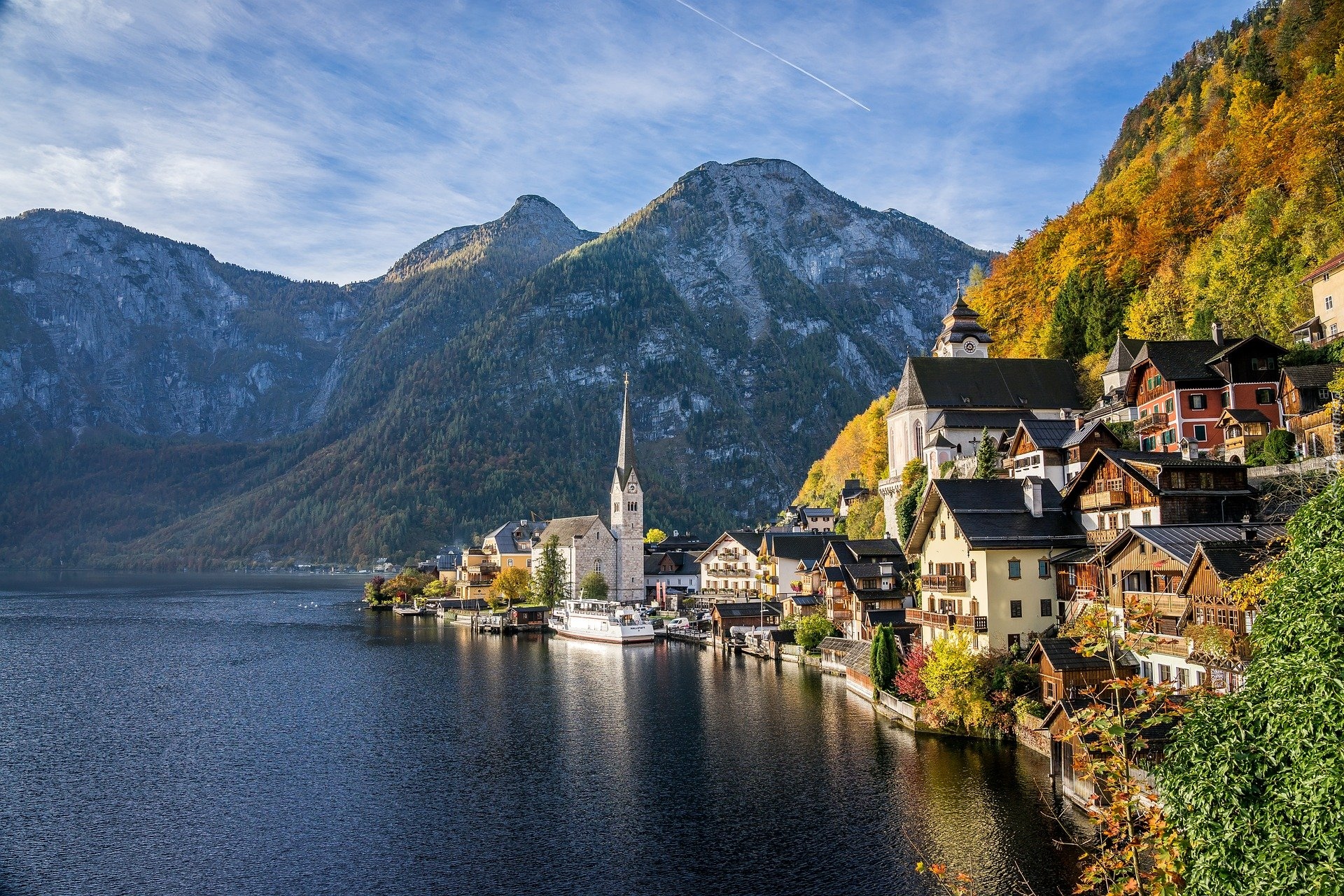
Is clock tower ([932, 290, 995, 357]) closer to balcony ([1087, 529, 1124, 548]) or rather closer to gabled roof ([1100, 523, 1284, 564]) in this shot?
balcony ([1087, 529, 1124, 548])

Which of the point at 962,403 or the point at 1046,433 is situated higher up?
the point at 962,403

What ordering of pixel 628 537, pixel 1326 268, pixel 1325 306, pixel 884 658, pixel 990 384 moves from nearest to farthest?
pixel 884 658, pixel 1326 268, pixel 1325 306, pixel 990 384, pixel 628 537

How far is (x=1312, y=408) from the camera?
49.1 meters

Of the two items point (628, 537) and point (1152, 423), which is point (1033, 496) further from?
point (628, 537)

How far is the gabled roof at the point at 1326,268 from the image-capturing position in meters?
51.6

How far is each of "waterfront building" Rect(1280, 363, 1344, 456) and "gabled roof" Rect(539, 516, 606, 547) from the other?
86386 mm

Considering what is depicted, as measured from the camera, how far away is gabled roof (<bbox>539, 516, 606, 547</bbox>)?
123 meters

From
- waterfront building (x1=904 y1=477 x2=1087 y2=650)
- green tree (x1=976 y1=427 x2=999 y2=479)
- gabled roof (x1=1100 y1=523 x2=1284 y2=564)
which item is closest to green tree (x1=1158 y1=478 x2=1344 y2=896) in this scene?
gabled roof (x1=1100 y1=523 x2=1284 y2=564)

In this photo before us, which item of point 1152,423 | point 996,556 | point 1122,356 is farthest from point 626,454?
point 996,556

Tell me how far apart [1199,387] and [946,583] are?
21400mm

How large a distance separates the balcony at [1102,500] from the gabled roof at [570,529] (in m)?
82.3

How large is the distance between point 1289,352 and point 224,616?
411 ft

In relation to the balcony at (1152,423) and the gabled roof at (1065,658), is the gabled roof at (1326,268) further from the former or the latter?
the gabled roof at (1065,658)

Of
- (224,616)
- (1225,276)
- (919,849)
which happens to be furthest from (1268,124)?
(224,616)
